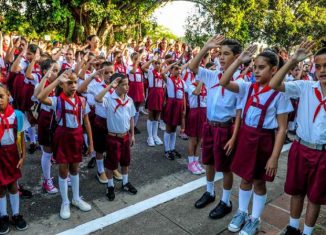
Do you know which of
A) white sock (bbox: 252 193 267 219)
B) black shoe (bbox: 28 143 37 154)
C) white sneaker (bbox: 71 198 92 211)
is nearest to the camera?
white sock (bbox: 252 193 267 219)

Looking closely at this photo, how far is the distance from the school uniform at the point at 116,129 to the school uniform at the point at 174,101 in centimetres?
175

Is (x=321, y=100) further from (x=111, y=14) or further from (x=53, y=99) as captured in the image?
(x=111, y=14)

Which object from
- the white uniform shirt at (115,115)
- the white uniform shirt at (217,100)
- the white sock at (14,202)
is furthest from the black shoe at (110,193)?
the white uniform shirt at (217,100)

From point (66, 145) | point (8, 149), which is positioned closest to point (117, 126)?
point (66, 145)

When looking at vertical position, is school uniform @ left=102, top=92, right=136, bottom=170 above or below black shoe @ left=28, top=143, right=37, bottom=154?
above

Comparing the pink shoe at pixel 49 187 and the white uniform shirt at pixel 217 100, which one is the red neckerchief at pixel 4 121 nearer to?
the pink shoe at pixel 49 187

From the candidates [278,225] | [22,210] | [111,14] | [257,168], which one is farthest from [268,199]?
[111,14]

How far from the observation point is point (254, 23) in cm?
1689

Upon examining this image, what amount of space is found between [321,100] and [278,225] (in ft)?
5.55

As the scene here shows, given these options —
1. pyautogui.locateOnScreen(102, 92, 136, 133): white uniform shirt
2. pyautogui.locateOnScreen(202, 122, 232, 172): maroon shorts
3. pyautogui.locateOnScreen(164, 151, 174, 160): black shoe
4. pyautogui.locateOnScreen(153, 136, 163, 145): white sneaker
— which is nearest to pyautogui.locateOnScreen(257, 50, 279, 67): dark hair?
pyautogui.locateOnScreen(202, 122, 232, 172): maroon shorts

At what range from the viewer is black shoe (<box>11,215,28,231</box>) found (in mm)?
3713

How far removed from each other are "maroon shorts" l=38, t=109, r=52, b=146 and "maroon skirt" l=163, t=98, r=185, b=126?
2.28 m

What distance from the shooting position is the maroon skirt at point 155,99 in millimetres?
6867

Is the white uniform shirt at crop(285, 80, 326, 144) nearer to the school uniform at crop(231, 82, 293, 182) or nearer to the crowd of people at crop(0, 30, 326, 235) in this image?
the crowd of people at crop(0, 30, 326, 235)
